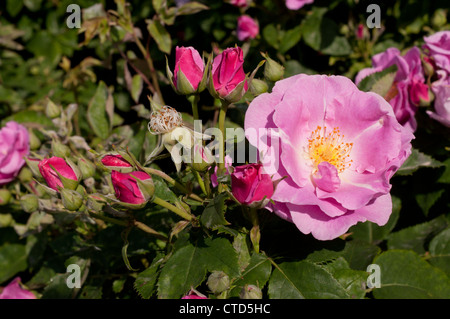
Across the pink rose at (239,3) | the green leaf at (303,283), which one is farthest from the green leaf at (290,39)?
the green leaf at (303,283)

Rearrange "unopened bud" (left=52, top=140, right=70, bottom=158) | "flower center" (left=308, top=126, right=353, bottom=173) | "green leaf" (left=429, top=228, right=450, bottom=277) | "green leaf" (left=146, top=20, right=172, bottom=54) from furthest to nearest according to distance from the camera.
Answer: "green leaf" (left=146, top=20, right=172, bottom=54) < "green leaf" (left=429, top=228, right=450, bottom=277) < "unopened bud" (left=52, top=140, right=70, bottom=158) < "flower center" (left=308, top=126, right=353, bottom=173)

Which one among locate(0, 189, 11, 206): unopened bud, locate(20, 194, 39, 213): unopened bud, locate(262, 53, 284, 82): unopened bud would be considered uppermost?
locate(262, 53, 284, 82): unopened bud

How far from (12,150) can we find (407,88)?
5.89ft

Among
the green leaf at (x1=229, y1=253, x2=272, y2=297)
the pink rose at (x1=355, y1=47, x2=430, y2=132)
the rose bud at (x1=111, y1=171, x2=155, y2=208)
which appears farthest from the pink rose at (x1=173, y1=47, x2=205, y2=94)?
the pink rose at (x1=355, y1=47, x2=430, y2=132)

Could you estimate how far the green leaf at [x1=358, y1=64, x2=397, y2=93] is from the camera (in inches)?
61.7

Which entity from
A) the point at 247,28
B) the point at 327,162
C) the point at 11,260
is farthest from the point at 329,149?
the point at 11,260

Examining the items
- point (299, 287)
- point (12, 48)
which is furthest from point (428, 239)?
point (12, 48)

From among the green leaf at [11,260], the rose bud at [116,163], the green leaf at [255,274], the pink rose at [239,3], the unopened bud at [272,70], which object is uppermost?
the unopened bud at [272,70]

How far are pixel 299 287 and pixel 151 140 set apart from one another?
0.97 metres

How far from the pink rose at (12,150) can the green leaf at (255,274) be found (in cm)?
125

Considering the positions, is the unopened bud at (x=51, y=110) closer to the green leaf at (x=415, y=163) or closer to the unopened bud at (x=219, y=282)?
the unopened bud at (x=219, y=282)

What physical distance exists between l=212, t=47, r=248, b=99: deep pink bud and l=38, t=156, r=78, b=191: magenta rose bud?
1.67 ft

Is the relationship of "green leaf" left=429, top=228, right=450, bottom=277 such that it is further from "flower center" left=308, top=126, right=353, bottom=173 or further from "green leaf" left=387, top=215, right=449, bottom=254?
"flower center" left=308, top=126, right=353, bottom=173

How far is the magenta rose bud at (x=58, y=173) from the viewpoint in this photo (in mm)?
1232
